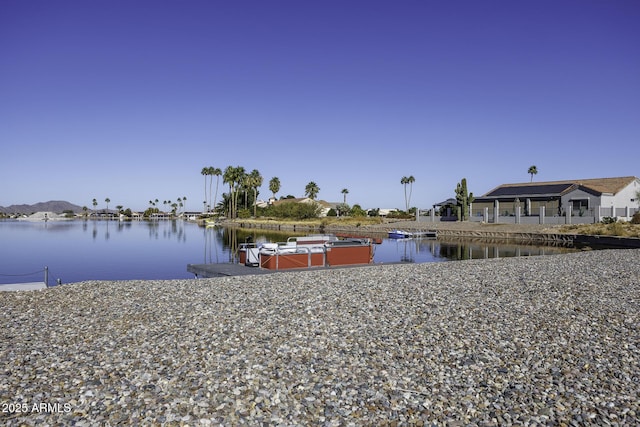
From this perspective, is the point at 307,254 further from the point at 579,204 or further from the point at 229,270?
the point at 579,204

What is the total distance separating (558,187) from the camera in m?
68.2

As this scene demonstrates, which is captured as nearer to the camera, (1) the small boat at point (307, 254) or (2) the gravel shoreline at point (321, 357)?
(2) the gravel shoreline at point (321, 357)

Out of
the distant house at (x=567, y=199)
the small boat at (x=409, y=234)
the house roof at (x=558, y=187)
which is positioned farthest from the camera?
the house roof at (x=558, y=187)

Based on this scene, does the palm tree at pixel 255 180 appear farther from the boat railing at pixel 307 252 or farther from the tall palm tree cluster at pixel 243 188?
the boat railing at pixel 307 252

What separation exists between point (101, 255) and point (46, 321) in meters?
32.7

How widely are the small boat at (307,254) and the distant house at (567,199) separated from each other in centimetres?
4638

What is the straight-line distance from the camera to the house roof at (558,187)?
63.3 metres

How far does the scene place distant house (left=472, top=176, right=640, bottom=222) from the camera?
58.4m

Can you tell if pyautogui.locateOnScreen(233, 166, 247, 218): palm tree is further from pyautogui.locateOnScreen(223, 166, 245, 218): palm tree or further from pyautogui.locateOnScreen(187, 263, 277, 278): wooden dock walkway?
pyautogui.locateOnScreen(187, 263, 277, 278): wooden dock walkway

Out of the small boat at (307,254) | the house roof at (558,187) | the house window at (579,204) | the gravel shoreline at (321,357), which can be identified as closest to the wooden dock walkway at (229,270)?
the small boat at (307,254)

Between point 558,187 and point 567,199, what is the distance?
567 centimetres

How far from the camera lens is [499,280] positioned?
52.2ft

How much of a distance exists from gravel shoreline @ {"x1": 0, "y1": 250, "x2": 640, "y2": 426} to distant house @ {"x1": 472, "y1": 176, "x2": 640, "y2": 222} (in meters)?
52.5

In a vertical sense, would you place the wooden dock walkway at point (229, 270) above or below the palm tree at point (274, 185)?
below
